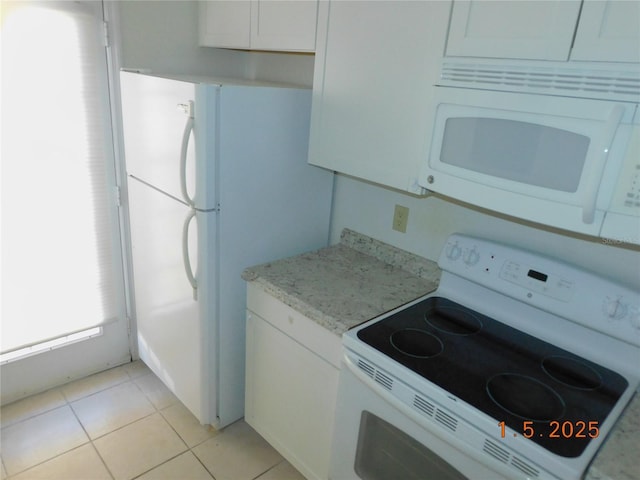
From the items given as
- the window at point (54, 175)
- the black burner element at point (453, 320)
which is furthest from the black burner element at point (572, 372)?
Result: the window at point (54, 175)

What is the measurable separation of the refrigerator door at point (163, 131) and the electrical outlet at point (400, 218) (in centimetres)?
78

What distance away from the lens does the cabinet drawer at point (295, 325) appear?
1607 mm

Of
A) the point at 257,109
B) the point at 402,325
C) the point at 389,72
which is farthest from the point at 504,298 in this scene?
the point at 257,109

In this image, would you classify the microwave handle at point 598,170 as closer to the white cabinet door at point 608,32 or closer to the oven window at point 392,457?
the white cabinet door at point 608,32

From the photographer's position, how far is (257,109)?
177cm

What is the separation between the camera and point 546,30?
1.10 meters

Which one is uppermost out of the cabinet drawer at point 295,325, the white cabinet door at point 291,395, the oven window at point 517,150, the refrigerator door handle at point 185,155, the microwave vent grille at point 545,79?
the microwave vent grille at point 545,79

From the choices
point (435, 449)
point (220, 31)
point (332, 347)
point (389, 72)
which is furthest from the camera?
point (220, 31)

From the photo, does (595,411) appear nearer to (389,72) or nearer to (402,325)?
(402,325)

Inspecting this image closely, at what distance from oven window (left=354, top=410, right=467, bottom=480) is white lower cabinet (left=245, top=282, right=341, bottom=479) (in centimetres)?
19

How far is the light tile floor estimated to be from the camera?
6.53 ft

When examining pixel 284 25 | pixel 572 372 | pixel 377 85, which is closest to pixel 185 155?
pixel 284 25

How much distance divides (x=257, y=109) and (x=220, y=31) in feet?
2.32

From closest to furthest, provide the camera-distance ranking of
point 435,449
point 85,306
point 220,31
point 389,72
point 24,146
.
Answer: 1. point 435,449
2. point 389,72
3. point 24,146
4. point 220,31
5. point 85,306
